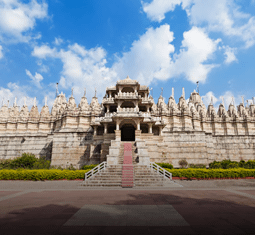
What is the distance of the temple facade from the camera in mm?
27844

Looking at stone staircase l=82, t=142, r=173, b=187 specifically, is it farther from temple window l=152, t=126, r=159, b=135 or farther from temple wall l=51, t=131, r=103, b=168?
temple window l=152, t=126, r=159, b=135

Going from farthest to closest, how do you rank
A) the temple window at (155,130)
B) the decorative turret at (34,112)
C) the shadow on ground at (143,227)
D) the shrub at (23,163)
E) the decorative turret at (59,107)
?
the decorative turret at (34,112) < the decorative turret at (59,107) < the temple window at (155,130) < the shrub at (23,163) < the shadow on ground at (143,227)

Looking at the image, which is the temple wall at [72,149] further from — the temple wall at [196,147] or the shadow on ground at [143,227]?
the shadow on ground at [143,227]

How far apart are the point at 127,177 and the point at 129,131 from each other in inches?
663

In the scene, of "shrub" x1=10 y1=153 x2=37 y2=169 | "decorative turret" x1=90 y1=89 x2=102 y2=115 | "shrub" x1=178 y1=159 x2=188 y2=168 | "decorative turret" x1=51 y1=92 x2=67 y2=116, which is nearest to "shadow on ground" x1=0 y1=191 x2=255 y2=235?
"shrub" x1=178 y1=159 x2=188 y2=168

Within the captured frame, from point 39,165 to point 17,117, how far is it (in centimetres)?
2574

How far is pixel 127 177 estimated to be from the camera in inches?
676

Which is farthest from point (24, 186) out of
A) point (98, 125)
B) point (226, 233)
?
point (226, 233)

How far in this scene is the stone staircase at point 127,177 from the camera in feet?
53.6

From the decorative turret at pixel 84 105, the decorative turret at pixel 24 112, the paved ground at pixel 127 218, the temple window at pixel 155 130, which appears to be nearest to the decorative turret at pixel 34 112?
the decorative turret at pixel 24 112

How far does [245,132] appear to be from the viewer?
42.0 meters

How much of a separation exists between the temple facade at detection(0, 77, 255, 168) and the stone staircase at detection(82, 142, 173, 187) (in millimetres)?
1915

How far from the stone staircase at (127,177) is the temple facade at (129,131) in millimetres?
1915

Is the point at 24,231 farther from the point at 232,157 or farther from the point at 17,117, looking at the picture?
the point at 17,117
